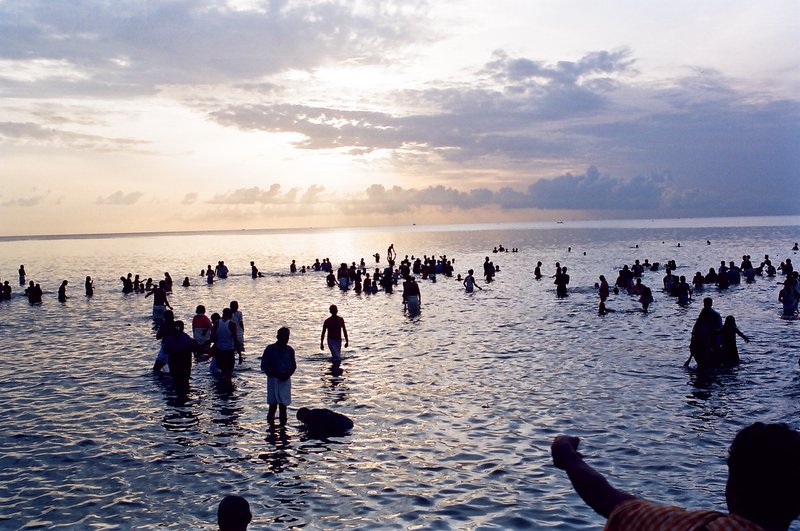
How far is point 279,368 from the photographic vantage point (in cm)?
1205

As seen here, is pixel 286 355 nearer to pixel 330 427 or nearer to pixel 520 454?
pixel 330 427

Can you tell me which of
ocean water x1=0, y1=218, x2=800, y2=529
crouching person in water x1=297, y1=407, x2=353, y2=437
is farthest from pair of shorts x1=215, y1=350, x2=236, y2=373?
crouching person in water x1=297, y1=407, x2=353, y2=437

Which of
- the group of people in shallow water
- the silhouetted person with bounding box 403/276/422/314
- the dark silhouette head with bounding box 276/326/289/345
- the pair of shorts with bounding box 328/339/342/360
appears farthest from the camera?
the silhouetted person with bounding box 403/276/422/314

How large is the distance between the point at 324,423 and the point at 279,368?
150 cm

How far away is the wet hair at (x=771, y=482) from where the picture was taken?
210 centimetres

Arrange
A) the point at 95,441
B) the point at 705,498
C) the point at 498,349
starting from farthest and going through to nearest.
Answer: the point at 498,349 → the point at 95,441 → the point at 705,498

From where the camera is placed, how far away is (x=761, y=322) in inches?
1014

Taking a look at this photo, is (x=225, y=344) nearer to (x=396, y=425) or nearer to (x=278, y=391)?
(x=278, y=391)

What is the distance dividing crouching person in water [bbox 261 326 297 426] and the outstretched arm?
947 centimetres

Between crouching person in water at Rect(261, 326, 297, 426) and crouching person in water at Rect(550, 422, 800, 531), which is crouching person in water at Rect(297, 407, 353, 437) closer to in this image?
crouching person in water at Rect(261, 326, 297, 426)

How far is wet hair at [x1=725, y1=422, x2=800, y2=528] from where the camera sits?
6.89ft

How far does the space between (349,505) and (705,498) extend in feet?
17.6

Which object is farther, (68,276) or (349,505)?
(68,276)

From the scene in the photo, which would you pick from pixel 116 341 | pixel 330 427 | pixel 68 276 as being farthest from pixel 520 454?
pixel 68 276
